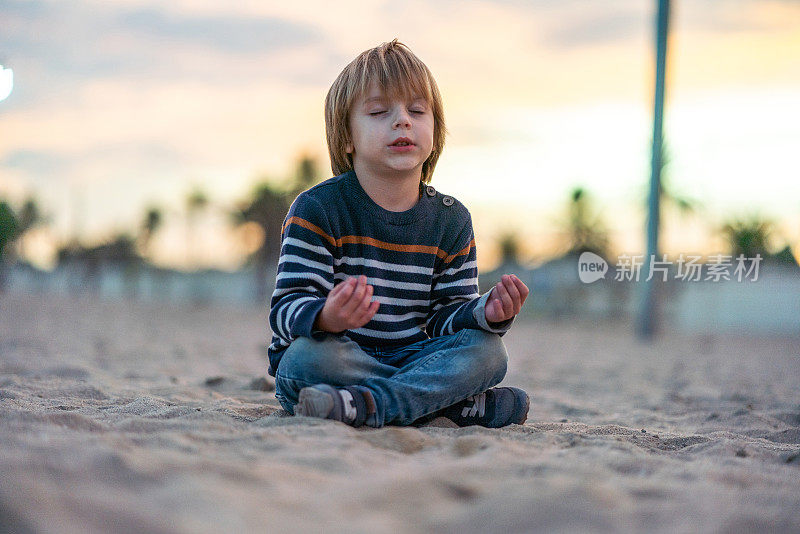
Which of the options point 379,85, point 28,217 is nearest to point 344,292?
point 379,85

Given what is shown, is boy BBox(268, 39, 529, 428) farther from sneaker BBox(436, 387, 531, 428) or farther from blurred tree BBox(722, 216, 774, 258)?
blurred tree BBox(722, 216, 774, 258)

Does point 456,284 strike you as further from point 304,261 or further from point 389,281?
point 304,261

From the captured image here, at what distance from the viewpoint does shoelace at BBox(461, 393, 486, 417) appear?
2311 millimetres

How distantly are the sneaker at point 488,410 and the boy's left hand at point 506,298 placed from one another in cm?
29

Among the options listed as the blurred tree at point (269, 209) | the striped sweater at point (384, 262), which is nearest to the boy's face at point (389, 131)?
the striped sweater at point (384, 262)

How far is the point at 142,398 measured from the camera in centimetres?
261

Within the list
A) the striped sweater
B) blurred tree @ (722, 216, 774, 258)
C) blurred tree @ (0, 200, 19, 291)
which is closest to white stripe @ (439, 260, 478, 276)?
the striped sweater

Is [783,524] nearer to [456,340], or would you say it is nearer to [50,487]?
[456,340]

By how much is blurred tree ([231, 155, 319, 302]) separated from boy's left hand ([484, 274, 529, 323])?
95.5 feet

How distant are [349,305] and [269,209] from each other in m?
32.1

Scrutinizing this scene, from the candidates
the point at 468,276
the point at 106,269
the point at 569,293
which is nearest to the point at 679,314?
the point at 569,293

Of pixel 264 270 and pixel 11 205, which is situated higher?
pixel 11 205

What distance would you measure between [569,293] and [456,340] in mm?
20874

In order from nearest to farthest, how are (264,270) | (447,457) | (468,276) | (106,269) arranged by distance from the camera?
(447,457)
(468,276)
(264,270)
(106,269)
